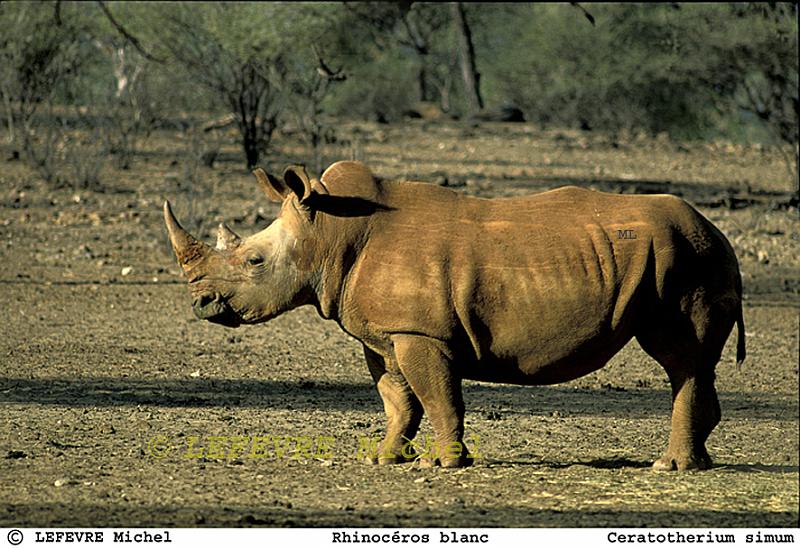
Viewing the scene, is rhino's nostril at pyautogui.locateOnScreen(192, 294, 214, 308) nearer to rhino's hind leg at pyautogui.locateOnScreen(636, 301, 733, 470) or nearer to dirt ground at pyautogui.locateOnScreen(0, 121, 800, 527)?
dirt ground at pyautogui.locateOnScreen(0, 121, 800, 527)

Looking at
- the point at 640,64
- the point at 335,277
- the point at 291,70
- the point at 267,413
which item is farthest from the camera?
the point at 640,64

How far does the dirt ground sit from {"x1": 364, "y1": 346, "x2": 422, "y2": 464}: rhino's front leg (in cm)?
18

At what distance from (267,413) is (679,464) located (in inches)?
105

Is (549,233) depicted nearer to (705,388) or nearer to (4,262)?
(705,388)

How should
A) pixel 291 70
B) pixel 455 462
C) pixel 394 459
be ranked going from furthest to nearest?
pixel 291 70, pixel 394 459, pixel 455 462

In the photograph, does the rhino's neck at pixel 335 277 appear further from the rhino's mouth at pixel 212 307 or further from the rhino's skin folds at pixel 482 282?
the rhino's mouth at pixel 212 307

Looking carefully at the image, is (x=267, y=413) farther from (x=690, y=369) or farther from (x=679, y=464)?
(x=690, y=369)

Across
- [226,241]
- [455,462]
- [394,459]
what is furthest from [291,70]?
[455,462]

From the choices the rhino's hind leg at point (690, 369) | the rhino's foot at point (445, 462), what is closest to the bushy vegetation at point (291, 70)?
the rhino's foot at point (445, 462)

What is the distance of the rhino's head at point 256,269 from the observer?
Result: 697 cm

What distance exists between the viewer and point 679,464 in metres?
7.14

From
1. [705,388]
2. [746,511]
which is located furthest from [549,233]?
[746,511]

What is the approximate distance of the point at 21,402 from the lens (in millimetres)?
8773
